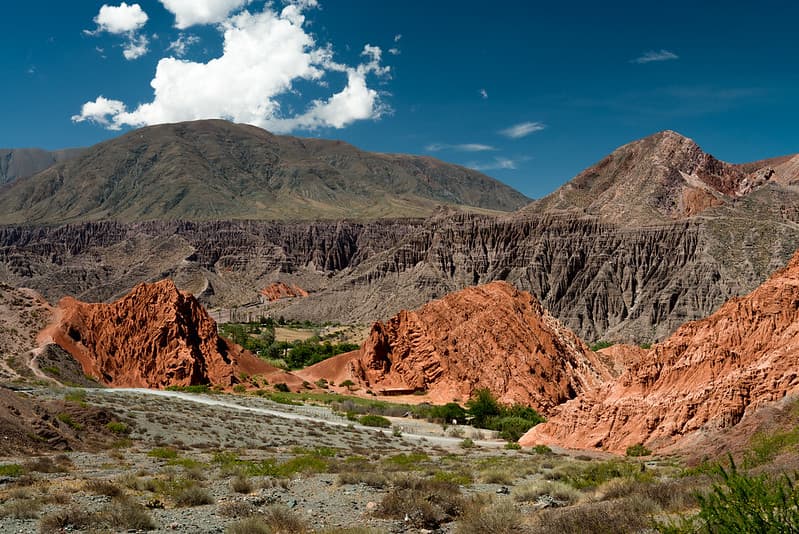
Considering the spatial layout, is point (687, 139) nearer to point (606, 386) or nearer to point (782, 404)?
point (606, 386)

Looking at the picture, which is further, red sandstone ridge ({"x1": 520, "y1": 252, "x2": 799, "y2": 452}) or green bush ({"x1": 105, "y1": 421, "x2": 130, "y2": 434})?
green bush ({"x1": 105, "y1": 421, "x2": 130, "y2": 434})

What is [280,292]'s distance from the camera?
178250mm

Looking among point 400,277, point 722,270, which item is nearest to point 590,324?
point 722,270

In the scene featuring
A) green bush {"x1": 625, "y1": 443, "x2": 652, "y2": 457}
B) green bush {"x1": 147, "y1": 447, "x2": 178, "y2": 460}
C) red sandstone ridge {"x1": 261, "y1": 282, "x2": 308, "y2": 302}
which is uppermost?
red sandstone ridge {"x1": 261, "y1": 282, "x2": 308, "y2": 302}

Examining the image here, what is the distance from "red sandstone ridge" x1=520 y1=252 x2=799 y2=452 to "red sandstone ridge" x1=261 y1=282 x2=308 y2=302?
143233 millimetres

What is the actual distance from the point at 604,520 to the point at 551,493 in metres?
5.20

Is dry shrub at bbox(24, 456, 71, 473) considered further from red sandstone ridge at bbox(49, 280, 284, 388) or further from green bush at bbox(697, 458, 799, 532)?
red sandstone ridge at bbox(49, 280, 284, 388)

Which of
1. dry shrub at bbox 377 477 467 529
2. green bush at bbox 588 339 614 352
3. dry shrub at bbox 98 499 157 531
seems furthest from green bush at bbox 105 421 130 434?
green bush at bbox 588 339 614 352

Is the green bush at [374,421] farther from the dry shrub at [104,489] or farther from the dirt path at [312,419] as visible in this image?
the dry shrub at [104,489]

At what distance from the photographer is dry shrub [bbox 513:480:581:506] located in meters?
14.2

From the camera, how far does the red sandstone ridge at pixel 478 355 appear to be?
49.5 metres

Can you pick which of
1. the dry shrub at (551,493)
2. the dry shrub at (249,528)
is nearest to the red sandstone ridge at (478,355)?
the dry shrub at (551,493)

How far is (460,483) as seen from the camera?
17.1 m

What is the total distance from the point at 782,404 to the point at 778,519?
1633cm
